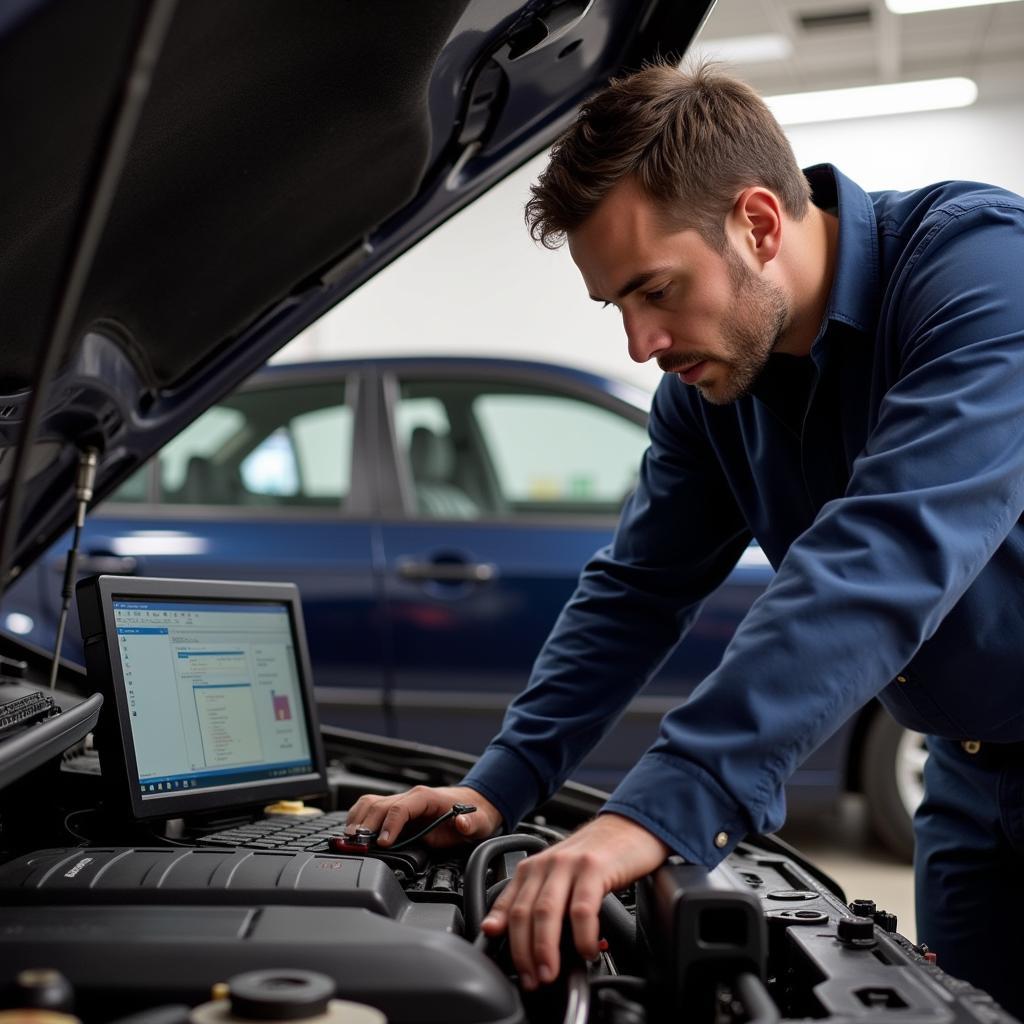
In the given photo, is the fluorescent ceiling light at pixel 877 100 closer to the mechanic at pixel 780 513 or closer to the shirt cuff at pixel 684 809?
the mechanic at pixel 780 513

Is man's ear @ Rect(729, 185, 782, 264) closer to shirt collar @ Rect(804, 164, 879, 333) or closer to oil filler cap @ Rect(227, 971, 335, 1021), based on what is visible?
shirt collar @ Rect(804, 164, 879, 333)

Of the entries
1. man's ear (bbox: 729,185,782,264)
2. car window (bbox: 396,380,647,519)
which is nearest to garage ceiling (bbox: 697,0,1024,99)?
car window (bbox: 396,380,647,519)

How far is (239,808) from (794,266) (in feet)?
2.62

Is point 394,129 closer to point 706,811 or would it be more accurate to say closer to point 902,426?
point 902,426

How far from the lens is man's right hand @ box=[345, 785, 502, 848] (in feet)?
3.92

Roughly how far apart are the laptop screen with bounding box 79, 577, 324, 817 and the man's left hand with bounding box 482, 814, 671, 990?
46 cm

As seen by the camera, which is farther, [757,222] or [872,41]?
[872,41]

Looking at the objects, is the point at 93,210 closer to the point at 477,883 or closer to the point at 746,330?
the point at 477,883

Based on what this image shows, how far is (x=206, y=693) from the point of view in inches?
52.0

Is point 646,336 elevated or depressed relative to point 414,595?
elevated

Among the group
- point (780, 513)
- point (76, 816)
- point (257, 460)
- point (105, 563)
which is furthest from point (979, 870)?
point (257, 460)

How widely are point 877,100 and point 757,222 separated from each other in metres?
6.55

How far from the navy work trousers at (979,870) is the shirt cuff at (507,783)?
476 mm

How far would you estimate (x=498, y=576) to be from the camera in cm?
325
